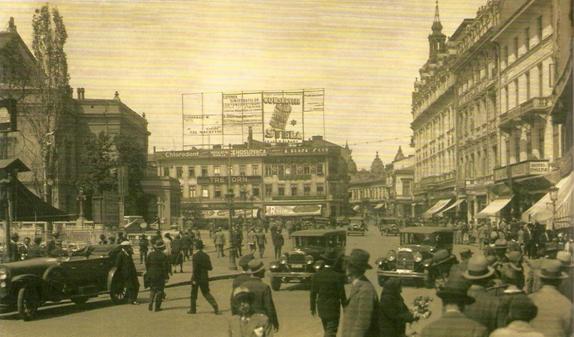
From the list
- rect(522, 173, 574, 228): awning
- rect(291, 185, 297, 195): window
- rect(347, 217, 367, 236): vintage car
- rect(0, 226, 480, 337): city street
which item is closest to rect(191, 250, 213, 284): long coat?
rect(0, 226, 480, 337): city street

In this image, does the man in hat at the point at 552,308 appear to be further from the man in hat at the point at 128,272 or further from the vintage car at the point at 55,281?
the man in hat at the point at 128,272

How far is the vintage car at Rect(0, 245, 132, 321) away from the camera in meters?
12.0

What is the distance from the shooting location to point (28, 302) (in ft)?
39.3

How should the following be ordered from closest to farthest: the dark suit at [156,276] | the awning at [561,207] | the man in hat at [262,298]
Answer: the man in hat at [262,298]
the dark suit at [156,276]
the awning at [561,207]

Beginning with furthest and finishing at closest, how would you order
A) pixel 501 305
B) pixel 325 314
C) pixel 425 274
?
1. pixel 425 274
2. pixel 325 314
3. pixel 501 305

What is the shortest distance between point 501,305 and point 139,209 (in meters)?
50.2

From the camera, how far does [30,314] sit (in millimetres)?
11953

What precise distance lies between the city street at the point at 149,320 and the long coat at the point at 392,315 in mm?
4490

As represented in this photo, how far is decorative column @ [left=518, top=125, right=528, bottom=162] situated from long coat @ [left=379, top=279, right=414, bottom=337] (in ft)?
89.9

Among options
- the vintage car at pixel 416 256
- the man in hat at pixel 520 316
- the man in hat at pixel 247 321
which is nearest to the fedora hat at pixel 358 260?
the man in hat at pixel 247 321

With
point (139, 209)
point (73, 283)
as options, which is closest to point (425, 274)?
point (73, 283)

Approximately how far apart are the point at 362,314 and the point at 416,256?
446 inches

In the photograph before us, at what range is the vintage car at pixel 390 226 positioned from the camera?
4659cm

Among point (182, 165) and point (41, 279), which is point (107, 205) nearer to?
point (182, 165)
